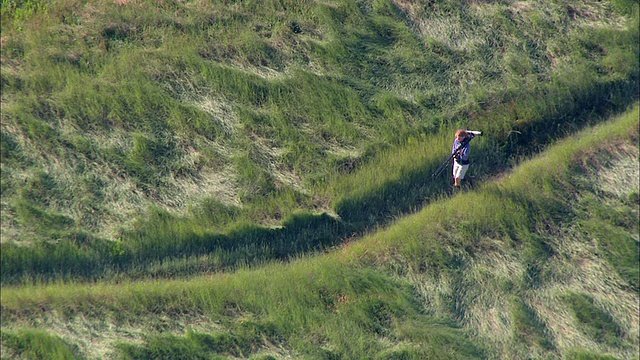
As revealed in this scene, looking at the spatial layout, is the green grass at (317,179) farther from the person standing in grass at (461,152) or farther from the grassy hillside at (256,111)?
the person standing in grass at (461,152)

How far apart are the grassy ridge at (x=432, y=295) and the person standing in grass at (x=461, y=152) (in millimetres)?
733

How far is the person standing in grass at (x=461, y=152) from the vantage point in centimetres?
1024

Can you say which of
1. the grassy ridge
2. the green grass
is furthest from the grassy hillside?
the grassy ridge

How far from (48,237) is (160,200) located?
7.69 feet

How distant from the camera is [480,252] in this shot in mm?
10734

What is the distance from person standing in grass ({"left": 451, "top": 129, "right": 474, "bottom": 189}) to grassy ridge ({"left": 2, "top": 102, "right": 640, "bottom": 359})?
0.73 metres

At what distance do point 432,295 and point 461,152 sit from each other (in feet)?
9.67

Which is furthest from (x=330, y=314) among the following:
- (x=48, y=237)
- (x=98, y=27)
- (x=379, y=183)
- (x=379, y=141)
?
(x=98, y=27)

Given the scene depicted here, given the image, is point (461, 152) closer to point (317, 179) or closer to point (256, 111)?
point (317, 179)

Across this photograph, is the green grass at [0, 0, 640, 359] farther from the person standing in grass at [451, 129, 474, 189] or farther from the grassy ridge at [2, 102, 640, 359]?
the person standing in grass at [451, 129, 474, 189]

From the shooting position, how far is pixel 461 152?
1038cm

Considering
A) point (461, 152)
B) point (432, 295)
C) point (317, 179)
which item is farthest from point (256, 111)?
point (432, 295)

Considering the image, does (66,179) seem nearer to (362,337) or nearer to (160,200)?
(160,200)

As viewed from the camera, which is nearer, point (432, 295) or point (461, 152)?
point (461, 152)
